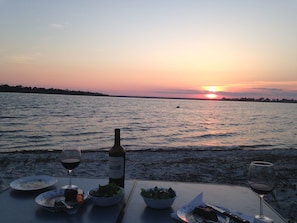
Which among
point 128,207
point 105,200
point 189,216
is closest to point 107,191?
point 105,200

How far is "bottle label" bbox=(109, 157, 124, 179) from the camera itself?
184cm

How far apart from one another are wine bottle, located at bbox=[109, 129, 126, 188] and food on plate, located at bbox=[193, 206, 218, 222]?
59 centimetres

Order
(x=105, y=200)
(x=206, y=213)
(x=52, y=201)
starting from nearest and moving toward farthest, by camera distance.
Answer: (x=206, y=213), (x=105, y=200), (x=52, y=201)

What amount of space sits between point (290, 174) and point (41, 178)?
8.09 metres

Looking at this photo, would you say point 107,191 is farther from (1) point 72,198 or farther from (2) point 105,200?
(1) point 72,198

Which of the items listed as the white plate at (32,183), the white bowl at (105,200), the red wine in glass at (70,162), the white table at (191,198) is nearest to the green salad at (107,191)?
the white bowl at (105,200)

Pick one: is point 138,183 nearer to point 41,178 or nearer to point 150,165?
point 41,178

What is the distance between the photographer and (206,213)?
1562 millimetres

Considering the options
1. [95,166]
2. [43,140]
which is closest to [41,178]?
[95,166]

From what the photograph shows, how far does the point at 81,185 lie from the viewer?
221 centimetres

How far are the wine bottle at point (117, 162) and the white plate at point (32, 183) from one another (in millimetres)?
613

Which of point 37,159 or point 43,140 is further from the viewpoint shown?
point 43,140

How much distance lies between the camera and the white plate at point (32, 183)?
2.07 m

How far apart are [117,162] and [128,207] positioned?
0.31 metres
